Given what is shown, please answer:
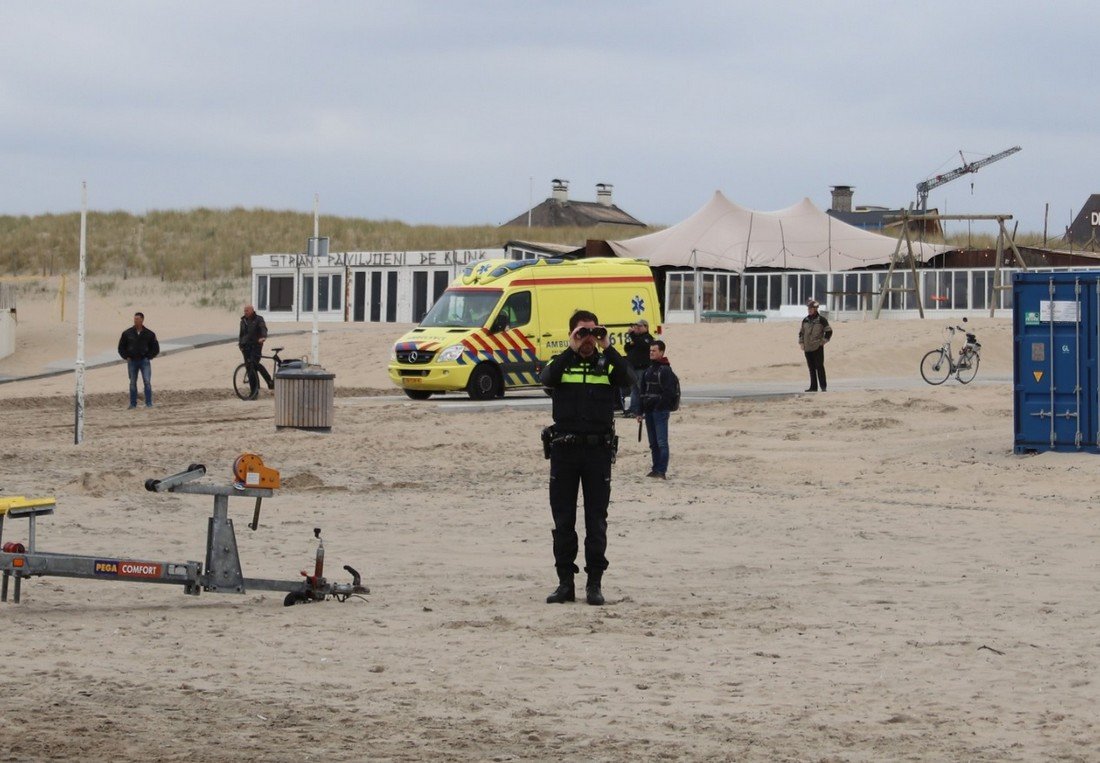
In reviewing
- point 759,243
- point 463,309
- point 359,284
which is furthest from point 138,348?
point 359,284

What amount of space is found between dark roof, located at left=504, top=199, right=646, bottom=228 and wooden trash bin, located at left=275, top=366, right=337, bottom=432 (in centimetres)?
6898

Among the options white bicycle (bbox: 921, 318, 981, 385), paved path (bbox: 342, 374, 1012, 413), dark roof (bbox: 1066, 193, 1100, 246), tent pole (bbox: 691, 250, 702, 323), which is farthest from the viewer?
dark roof (bbox: 1066, 193, 1100, 246)

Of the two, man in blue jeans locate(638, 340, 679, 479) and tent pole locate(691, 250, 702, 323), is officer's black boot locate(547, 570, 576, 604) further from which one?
tent pole locate(691, 250, 702, 323)

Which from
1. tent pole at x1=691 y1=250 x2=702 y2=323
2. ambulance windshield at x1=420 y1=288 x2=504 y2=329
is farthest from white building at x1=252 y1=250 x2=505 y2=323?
ambulance windshield at x1=420 y1=288 x2=504 y2=329

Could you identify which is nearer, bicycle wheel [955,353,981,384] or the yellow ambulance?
the yellow ambulance

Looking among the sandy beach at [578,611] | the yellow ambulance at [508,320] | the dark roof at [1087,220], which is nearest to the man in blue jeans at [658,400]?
the sandy beach at [578,611]

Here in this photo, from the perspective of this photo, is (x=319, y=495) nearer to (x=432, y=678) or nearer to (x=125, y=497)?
(x=125, y=497)

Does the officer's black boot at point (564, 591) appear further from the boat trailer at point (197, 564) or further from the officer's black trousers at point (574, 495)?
the boat trailer at point (197, 564)

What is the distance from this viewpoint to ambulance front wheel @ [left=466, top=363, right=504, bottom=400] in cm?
2841

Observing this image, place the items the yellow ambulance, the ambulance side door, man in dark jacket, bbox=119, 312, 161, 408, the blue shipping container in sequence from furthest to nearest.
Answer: the ambulance side door
the yellow ambulance
man in dark jacket, bbox=119, 312, 161, 408
the blue shipping container

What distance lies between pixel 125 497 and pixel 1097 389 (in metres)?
10.1

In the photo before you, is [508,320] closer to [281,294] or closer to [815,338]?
[815,338]

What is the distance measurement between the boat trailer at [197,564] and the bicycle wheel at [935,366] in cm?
2237

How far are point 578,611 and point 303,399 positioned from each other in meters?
12.6
